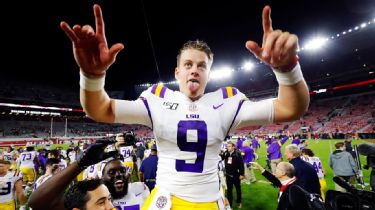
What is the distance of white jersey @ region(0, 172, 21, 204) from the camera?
228 inches

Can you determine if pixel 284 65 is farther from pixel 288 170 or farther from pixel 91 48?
pixel 288 170

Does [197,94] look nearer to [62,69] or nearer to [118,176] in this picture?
[118,176]

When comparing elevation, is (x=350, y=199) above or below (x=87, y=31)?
below

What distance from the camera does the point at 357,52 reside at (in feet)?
129

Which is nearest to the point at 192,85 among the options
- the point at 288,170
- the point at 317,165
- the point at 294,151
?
the point at 288,170

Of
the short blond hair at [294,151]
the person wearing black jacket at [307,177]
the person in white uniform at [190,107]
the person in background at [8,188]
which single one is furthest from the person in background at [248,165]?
the person in white uniform at [190,107]

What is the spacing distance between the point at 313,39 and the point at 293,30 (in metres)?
9.27

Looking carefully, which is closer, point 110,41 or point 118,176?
point 118,176

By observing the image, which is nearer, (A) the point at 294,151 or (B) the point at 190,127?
(B) the point at 190,127

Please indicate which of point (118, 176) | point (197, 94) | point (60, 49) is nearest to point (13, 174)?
point (118, 176)

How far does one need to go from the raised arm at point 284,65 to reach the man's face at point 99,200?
72.9 inches

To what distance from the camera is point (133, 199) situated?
385 centimetres

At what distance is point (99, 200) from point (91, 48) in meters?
1.63

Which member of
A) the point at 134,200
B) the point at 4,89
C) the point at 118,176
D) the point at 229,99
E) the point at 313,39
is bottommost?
the point at 134,200
